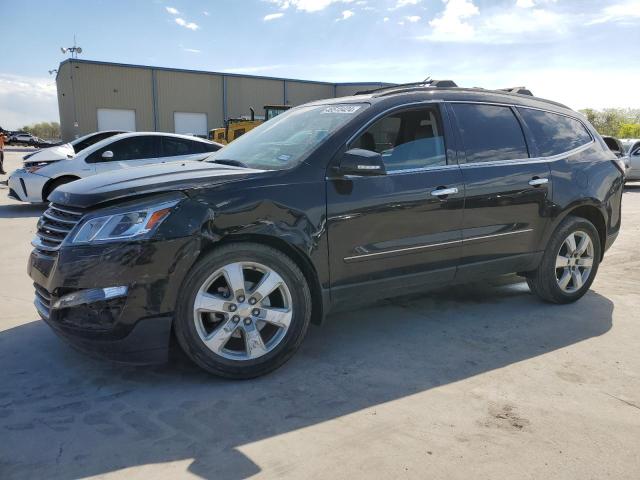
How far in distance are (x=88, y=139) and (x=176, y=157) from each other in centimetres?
280

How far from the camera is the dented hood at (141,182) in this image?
9.95 feet

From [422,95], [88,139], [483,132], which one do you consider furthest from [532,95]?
[88,139]

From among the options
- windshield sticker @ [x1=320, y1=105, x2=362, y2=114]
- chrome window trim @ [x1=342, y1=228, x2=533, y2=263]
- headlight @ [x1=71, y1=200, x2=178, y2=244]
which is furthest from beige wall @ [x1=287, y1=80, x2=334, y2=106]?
headlight @ [x1=71, y1=200, x2=178, y2=244]

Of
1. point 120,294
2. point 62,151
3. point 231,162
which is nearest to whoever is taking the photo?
point 120,294

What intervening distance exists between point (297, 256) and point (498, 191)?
1775 mm

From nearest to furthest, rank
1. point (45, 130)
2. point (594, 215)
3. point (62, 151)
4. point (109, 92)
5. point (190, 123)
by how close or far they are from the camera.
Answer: point (594, 215) < point (62, 151) < point (109, 92) < point (190, 123) < point (45, 130)

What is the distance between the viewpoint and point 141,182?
317 cm

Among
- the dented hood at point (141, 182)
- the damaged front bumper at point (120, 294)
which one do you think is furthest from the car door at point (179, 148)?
the damaged front bumper at point (120, 294)

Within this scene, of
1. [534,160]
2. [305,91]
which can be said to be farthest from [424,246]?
[305,91]

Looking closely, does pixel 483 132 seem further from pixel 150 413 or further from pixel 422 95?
pixel 150 413

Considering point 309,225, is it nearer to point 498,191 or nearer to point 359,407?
point 359,407

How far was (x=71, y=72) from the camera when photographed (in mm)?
35812

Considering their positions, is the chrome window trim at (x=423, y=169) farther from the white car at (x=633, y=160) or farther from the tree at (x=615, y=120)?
the tree at (x=615, y=120)

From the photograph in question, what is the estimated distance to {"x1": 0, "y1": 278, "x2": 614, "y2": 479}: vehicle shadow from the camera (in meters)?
2.50
